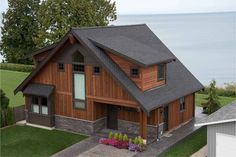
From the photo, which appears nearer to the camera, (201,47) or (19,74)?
(19,74)

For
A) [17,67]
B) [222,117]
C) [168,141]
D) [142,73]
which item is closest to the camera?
[222,117]

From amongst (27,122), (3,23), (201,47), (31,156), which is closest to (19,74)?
(3,23)

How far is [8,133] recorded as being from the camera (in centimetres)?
2519

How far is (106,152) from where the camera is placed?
2144 centimetres

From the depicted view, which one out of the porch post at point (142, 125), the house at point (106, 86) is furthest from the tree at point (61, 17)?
the porch post at point (142, 125)

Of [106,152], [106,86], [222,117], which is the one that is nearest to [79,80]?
[106,86]

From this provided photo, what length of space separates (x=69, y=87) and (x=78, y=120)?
234 cm

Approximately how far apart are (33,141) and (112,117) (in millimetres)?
5506

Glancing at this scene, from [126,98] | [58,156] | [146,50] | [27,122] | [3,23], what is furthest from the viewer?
[3,23]

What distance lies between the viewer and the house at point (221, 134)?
18.1 metres

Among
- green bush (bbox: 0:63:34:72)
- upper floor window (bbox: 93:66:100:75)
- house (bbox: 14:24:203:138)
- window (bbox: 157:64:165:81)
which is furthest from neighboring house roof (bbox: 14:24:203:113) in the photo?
green bush (bbox: 0:63:34:72)

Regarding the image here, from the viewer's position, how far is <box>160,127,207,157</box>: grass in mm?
21219

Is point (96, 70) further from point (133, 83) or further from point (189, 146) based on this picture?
point (189, 146)

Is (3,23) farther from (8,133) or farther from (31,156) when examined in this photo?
(31,156)
